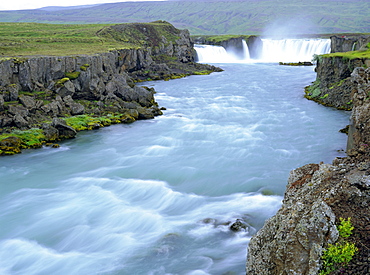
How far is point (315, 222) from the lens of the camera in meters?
7.94

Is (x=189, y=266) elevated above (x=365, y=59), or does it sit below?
below

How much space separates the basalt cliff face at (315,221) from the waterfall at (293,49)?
9239 cm

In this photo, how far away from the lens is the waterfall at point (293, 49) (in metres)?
98.9

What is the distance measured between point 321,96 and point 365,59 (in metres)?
6.69

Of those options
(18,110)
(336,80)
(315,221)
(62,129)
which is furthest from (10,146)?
(336,80)

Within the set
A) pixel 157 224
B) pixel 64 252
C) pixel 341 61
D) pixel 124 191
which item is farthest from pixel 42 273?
pixel 341 61

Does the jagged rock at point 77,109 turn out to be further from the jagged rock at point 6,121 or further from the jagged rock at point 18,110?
the jagged rock at point 6,121

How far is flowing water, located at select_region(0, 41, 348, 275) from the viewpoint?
45.5 ft

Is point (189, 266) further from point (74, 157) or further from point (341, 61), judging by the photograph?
point (341, 61)

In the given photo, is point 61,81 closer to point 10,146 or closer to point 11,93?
point 11,93

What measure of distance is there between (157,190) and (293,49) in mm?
97646

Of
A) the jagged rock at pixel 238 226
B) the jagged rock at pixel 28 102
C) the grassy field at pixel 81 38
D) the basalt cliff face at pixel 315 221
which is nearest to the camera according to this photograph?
the basalt cliff face at pixel 315 221

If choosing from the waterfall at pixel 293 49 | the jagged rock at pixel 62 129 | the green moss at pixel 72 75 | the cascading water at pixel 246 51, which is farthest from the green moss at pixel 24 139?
the cascading water at pixel 246 51

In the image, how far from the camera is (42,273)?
43.5 ft
